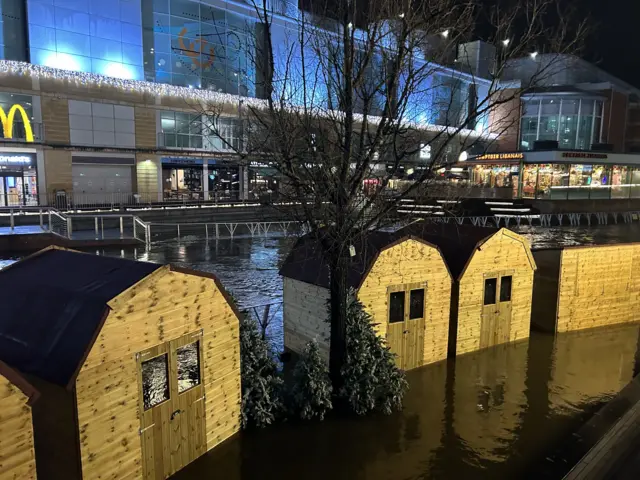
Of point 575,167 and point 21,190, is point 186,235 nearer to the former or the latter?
point 21,190

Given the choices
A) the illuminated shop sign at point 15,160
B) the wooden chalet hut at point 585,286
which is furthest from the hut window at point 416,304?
the illuminated shop sign at point 15,160

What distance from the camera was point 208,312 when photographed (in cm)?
639

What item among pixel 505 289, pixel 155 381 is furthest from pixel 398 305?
pixel 155 381

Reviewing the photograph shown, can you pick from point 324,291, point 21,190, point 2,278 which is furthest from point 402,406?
point 21,190

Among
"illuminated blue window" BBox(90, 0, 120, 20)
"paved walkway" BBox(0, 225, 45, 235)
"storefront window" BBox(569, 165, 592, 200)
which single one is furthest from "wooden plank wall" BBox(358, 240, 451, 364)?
"storefront window" BBox(569, 165, 592, 200)

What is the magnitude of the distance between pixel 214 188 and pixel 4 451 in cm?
3827

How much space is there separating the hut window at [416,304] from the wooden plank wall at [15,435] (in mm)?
6860

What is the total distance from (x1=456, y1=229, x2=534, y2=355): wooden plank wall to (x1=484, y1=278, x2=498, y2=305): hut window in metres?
0.28

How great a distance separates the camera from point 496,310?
10797mm

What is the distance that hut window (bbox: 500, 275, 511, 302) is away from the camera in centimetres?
1088

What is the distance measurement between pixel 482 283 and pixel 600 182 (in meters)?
37.1

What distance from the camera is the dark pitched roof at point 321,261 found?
879 cm

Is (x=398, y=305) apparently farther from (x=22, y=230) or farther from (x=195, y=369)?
(x=22, y=230)

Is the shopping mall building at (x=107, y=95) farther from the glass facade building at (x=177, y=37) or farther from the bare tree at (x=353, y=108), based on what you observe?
the bare tree at (x=353, y=108)
